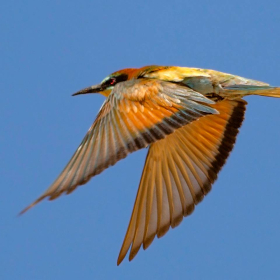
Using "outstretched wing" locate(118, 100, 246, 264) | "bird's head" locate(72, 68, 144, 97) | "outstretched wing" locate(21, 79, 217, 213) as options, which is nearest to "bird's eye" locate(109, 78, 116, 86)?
"bird's head" locate(72, 68, 144, 97)

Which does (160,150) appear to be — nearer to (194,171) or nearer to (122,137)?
(194,171)

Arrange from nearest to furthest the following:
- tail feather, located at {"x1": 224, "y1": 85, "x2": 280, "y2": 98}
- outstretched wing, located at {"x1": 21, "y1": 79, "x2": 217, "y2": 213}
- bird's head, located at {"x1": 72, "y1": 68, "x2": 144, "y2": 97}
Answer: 1. outstretched wing, located at {"x1": 21, "y1": 79, "x2": 217, "y2": 213}
2. tail feather, located at {"x1": 224, "y1": 85, "x2": 280, "y2": 98}
3. bird's head, located at {"x1": 72, "y1": 68, "x2": 144, "y2": 97}

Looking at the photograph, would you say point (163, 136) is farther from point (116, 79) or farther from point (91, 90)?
point (91, 90)

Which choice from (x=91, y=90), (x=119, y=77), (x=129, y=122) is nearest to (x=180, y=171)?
(x=119, y=77)

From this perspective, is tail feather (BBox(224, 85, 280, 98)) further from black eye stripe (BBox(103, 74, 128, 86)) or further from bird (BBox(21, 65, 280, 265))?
black eye stripe (BBox(103, 74, 128, 86))

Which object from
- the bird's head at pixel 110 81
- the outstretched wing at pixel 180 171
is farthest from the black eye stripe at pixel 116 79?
the outstretched wing at pixel 180 171

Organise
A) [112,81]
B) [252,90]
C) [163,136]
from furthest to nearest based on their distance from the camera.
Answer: [112,81] → [252,90] → [163,136]
